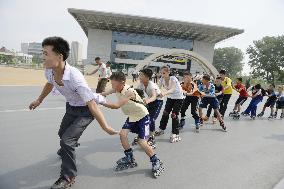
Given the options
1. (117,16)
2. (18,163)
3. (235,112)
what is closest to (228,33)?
(117,16)

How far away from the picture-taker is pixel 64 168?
141 inches

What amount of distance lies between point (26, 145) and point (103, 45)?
2196 inches

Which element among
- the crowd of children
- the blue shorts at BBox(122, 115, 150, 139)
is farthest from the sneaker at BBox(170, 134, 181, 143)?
the blue shorts at BBox(122, 115, 150, 139)

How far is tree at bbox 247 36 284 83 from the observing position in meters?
73.6

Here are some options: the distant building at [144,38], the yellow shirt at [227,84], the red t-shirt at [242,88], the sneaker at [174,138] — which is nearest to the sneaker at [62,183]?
the sneaker at [174,138]

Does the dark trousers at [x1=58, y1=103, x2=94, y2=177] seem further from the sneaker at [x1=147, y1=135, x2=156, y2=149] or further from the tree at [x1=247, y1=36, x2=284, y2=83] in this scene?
the tree at [x1=247, y1=36, x2=284, y2=83]

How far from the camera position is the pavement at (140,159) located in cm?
396

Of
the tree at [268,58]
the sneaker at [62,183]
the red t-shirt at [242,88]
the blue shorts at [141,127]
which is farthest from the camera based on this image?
the tree at [268,58]

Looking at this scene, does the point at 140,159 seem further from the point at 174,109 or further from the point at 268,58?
the point at 268,58

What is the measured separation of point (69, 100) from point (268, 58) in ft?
259

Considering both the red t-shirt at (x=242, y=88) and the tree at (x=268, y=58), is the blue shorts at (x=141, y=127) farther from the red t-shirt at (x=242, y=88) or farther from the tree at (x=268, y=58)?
the tree at (x=268, y=58)

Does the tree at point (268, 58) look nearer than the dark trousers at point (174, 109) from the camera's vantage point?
No

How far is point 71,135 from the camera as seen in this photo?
11.7 ft

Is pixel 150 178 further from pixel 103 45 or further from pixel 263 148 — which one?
pixel 103 45
